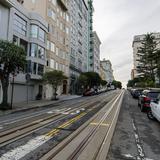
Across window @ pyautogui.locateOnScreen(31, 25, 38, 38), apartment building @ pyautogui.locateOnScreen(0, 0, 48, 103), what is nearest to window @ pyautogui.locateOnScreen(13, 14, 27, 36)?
apartment building @ pyautogui.locateOnScreen(0, 0, 48, 103)

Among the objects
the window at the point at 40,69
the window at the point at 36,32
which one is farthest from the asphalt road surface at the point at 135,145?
the window at the point at 36,32

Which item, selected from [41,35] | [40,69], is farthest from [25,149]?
[41,35]

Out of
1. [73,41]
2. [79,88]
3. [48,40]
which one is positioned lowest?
[79,88]

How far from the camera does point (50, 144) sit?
6.47 meters

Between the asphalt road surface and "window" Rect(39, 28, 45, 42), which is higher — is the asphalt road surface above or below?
below

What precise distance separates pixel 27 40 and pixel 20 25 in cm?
240

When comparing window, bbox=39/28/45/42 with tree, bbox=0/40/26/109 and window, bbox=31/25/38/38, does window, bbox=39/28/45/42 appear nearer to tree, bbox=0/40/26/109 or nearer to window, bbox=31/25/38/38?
window, bbox=31/25/38/38

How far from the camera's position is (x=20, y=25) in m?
25.9

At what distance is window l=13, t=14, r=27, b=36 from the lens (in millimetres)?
24547

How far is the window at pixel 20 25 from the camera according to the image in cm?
2455

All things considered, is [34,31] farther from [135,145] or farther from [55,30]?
[135,145]

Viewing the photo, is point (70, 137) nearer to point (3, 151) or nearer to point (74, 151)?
point (74, 151)

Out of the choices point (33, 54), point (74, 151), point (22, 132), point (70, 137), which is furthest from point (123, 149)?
point (33, 54)

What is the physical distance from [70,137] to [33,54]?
22820mm
